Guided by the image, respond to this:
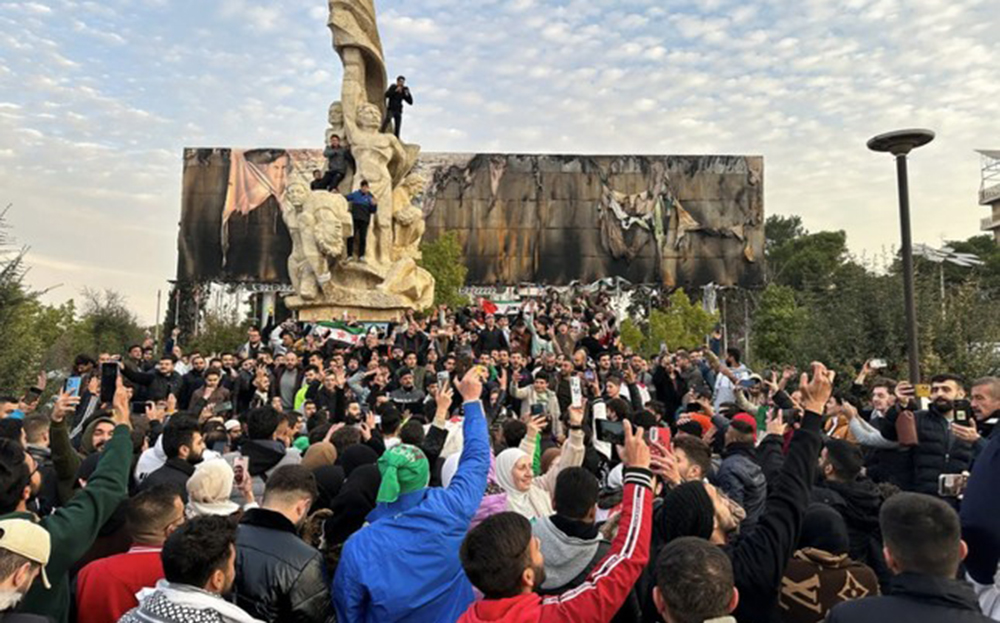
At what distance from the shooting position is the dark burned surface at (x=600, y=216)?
40.9 meters

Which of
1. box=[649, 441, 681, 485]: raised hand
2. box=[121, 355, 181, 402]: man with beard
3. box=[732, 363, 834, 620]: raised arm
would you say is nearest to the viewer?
box=[732, 363, 834, 620]: raised arm

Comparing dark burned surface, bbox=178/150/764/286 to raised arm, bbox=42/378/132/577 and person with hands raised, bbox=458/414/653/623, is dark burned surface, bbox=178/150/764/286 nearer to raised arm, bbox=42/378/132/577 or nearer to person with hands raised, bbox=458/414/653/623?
raised arm, bbox=42/378/132/577

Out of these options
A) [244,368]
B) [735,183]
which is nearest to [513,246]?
[735,183]

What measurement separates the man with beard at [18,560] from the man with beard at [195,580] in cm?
33

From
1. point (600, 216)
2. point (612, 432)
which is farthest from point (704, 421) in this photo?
point (600, 216)

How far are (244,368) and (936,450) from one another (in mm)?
8927

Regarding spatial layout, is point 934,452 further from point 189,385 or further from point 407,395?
point 189,385

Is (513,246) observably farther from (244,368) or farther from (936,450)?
(936,450)

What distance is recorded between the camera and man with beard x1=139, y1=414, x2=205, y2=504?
12.5 feet

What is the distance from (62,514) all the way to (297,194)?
1421 centimetres

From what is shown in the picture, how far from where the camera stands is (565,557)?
9.38 ft

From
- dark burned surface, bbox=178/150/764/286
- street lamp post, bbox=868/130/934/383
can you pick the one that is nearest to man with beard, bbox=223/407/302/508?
street lamp post, bbox=868/130/934/383

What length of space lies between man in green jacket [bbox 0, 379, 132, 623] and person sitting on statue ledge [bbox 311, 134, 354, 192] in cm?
1418

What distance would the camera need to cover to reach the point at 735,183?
41.4 metres
